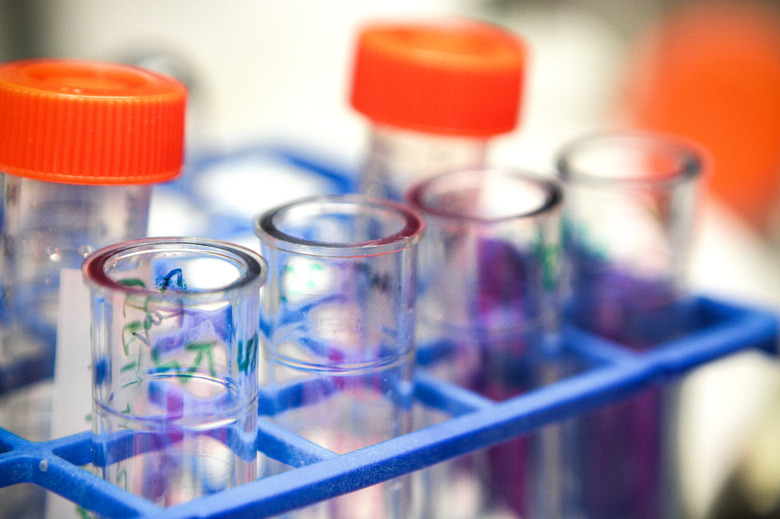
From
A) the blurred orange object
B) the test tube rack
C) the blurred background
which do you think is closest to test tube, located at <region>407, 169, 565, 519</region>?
the test tube rack

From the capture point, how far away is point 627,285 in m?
0.46

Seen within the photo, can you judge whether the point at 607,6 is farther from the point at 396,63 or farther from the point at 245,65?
the point at 396,63

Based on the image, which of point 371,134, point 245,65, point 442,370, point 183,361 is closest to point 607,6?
point 245,65

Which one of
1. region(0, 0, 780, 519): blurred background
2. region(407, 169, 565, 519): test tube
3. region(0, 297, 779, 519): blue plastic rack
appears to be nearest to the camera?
region(0, 297, 779, 519): blue plastic rack

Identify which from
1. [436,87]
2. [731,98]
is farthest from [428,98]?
[731,98]

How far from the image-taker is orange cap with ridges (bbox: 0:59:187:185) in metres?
0.32

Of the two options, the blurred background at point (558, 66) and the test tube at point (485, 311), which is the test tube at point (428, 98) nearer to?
the test tube at point (485, 311)

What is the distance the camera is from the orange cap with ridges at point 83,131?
0.32 meters

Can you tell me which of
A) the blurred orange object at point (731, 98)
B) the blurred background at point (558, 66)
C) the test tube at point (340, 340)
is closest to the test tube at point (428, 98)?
the test tube at point (340, 340)

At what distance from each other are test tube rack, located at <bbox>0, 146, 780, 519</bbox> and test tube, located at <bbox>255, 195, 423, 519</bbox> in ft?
0.06

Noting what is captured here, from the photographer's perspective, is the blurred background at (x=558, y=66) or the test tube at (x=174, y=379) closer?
the test tube at (x=174, y=379)

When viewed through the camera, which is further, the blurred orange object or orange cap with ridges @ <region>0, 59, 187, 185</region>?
the blurred orange object

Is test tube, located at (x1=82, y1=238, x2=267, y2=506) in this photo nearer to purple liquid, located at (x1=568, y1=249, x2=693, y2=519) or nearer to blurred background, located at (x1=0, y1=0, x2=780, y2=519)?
purple liquid, located at (x1=568, y1=249, x2=693, y2=519)

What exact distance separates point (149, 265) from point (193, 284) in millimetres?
15
